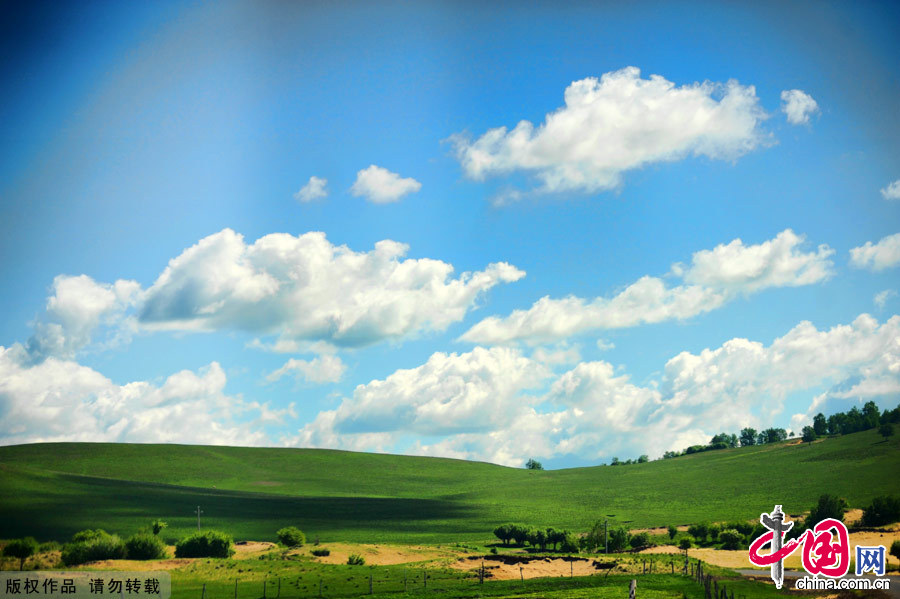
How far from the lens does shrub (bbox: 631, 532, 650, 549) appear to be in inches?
5163

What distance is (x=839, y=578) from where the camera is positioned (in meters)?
57.2

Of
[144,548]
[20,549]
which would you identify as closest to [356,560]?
[144,548]

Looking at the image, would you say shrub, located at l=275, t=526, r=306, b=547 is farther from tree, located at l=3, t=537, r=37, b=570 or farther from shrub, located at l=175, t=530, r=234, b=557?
tree, located at l=3, t=537, r=37, b=570

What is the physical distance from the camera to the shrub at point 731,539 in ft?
392

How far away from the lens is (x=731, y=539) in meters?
121

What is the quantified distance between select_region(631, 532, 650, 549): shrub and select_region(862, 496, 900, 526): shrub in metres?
37.0

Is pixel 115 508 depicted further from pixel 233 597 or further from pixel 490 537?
pixel 233 597

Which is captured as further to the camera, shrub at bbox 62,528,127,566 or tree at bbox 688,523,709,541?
tree at bbox 688,523,709,541

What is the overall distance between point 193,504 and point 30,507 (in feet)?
117

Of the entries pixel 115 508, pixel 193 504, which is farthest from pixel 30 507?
pixel 193 504

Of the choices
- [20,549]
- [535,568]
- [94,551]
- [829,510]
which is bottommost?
[535,568]

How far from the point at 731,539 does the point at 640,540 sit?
19.2 metres

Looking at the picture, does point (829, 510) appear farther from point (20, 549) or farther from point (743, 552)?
point (20, 549)

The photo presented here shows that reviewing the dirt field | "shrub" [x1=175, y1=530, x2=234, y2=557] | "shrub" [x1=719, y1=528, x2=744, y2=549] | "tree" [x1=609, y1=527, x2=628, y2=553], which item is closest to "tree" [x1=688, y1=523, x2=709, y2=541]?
"shrub" [x1=719, y1=528, x2=744, y2=549]
